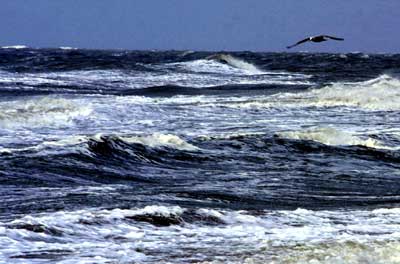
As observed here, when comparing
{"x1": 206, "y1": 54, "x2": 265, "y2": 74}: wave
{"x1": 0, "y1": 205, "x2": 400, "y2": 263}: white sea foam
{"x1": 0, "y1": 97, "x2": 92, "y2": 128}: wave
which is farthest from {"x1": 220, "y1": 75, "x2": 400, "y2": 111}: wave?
{"x1": 206, "y1": 54, "x2": 265, "y2": 74}: wave

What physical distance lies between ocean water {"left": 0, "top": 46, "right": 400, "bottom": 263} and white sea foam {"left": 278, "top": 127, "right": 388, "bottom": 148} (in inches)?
1.6

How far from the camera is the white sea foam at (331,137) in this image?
19.3 meters

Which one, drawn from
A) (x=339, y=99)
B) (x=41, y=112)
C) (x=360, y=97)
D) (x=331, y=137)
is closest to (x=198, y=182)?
(x=331, y=137)

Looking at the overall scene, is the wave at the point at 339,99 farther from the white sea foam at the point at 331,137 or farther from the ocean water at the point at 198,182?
the white sea foam at the point at 331,137

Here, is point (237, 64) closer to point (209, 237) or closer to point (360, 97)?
point (360, 97)

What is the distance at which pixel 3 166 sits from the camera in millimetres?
14258

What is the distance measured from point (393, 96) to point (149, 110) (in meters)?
10.1

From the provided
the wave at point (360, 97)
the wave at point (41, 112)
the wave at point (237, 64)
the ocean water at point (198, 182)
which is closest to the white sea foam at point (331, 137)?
the ocean water at point (198, 182)

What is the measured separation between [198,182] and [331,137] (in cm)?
691

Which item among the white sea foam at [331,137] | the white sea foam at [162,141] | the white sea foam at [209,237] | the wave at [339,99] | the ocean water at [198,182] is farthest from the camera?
the wave at [339,99]

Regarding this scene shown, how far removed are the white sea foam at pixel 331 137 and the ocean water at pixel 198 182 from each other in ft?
0.13

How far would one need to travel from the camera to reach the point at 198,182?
13469 mm

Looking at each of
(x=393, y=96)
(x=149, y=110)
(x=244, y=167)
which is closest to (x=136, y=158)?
(x=244, y=167)

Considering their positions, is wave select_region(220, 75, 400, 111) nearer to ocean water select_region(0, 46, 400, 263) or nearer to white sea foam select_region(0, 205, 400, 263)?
ocean water select_region(0, 46, 400, 263)
